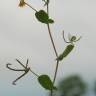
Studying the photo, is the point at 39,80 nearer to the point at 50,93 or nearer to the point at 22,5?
the point at 50,93

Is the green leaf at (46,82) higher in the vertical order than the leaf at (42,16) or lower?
lower

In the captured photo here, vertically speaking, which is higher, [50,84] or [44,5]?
[44,5]

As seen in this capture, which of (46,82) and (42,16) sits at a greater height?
(42,16)

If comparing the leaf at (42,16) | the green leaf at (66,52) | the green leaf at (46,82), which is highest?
the leaf at (42,16)

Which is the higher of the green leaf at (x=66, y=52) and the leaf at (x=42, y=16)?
the leaf at (x=42, y=16)

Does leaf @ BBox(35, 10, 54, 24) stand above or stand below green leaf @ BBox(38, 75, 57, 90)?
above

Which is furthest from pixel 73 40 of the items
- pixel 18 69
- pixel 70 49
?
pixel 18 69

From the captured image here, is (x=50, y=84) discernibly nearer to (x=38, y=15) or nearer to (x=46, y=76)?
(x=46, y=76)

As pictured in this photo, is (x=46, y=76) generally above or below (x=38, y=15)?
below

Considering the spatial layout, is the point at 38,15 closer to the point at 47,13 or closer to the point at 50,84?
the point at 47,13
